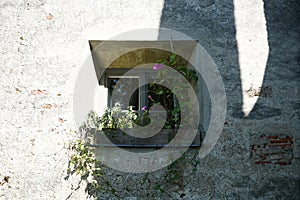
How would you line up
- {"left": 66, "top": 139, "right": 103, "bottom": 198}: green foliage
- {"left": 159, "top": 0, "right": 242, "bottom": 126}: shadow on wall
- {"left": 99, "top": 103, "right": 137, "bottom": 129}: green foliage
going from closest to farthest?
{"left": 66, "top": 139, "right": 103, "bottom": 198}: green foliage → {"left": 99, "top": 103, "right": 137, "bottom": 129}: green foliage → {"left": 159, "top": 0, "right": 242, "bottom": 126}: shadow on wall

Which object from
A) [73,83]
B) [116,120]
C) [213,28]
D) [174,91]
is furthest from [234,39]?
[73,83]

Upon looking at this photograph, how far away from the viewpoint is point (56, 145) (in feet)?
8.63

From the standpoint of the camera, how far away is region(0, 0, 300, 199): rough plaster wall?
2562mm

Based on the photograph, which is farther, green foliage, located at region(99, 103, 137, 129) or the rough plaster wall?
green foliage, located at region(99, 103, 137, 129)

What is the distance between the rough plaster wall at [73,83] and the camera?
8.41 feet

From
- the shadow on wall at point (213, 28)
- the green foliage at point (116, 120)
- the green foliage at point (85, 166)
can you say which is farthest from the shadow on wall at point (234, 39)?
the green foliage at point (85, 166)

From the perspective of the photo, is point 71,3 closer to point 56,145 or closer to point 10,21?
point 10,21

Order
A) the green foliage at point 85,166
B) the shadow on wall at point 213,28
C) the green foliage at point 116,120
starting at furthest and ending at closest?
the shadow on wall at point 213,28 < the green foliage at point 116,120 < the green foliage at point 85,166

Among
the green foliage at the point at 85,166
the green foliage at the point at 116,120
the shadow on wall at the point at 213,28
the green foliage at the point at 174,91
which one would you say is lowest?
the green foliage at the point at 85,166

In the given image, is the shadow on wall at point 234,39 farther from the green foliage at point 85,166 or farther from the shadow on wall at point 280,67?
the green foliage at point 85,166

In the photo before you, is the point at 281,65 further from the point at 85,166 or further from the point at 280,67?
the point at 85,166

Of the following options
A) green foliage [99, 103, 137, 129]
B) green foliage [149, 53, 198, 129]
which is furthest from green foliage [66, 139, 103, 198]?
green foliage [149, 53, 198, 129]

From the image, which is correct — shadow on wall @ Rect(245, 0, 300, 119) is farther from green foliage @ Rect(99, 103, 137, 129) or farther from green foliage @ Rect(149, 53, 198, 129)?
green foliage @ Rect(99, 103, 137, 129)

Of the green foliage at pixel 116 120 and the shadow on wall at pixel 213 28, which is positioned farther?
the shadow on wall at pixel 213 28
